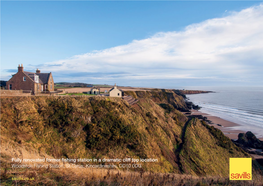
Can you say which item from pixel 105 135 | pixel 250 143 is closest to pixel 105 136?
pixel 105 135

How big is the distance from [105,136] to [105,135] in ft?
0.45

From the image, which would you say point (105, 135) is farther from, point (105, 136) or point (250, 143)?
point (250, 143)

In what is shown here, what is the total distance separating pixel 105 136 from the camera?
17.2 metres

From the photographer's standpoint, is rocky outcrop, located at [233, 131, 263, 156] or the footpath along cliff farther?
rocky outcrop, located at [233, 131, 263, 156]

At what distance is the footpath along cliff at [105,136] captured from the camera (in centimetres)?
1504

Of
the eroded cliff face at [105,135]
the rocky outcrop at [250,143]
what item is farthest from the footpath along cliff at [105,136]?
the rocky outcrop at [250,143]

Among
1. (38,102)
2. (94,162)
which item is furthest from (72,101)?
(94,162)

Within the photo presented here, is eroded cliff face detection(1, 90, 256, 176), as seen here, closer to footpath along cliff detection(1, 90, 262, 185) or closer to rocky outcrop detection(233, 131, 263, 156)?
footpath along cliff detection(1, 90, 262, 185)

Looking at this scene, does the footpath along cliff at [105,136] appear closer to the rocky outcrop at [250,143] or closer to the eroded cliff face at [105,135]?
the eroded cliff face at [105,135]

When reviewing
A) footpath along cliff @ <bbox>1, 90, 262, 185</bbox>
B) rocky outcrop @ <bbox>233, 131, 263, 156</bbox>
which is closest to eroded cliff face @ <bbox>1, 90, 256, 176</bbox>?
footpath along cliff @ <bbox>1, 90, 262, 185</bbox>

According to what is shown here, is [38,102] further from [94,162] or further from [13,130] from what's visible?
[94,162]

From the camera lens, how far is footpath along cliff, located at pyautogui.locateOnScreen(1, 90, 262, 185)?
15.0 meters

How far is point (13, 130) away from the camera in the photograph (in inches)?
575

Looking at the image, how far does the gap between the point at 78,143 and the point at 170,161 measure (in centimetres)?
1227
